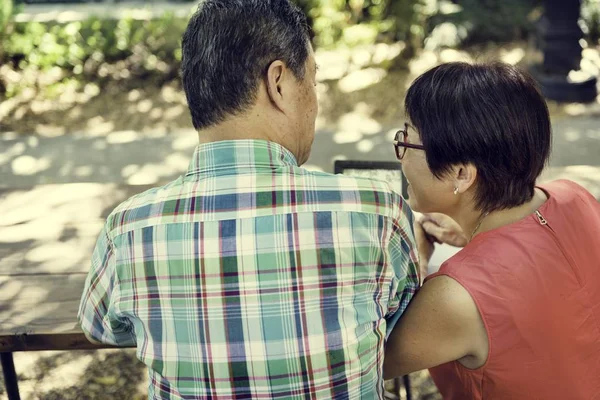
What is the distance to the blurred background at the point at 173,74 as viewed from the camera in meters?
5.41

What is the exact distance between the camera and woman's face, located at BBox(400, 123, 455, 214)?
1.78m

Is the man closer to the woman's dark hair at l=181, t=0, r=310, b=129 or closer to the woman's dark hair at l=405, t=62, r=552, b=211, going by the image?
the woman's dark hair at l=181, t=0, r=310, b=129

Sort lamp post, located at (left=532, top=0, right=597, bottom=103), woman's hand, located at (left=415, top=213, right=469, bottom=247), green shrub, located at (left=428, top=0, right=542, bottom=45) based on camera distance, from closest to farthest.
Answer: woman's hand, located at (left=415, top=213, right=469, bottom=247) → lamp post, located at (left=532, top=0, right=597, bottom=103) → green shrub, located at (left=428, top=0, right=542, bottom=45)

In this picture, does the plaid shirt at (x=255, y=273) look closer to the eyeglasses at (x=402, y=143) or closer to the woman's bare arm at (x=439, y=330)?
the woman's bare arm at (x=439, y=330)

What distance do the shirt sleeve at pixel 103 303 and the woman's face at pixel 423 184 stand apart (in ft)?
2.52

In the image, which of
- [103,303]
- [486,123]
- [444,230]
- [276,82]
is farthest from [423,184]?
[103,303]

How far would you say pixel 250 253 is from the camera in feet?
4.55

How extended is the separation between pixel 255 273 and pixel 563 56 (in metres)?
5.72

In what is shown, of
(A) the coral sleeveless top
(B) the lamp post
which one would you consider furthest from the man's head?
(B) the lamp post

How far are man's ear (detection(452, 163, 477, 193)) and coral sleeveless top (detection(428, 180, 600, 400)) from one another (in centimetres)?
12

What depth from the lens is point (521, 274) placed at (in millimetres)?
1617

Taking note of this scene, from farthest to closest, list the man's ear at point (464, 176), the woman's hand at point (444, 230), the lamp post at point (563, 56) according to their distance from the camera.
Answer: the lamp post at point (563, 56), the woman's hand at point (444, 230), the man's ear at point (464, 176)

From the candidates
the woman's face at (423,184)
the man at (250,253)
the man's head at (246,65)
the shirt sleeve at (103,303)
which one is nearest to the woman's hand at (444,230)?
the woman's face at (423,184)

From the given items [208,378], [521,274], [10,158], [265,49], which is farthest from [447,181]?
[10,158]
